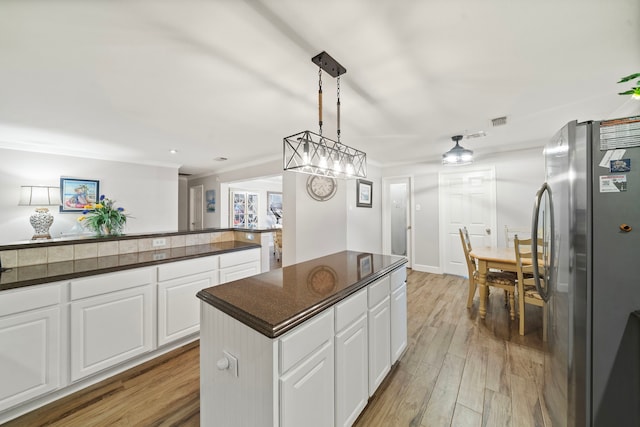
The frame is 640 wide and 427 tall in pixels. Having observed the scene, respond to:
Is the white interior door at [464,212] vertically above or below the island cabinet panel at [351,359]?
above

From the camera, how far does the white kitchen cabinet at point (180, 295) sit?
2088mm

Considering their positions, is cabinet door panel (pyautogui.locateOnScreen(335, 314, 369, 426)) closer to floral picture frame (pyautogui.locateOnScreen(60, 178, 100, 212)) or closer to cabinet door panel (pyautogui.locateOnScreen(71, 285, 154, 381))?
cabinet door panel (pyautogui.locateOnScreen(71, 285, 154, 381))

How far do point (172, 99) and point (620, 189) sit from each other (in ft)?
10.1

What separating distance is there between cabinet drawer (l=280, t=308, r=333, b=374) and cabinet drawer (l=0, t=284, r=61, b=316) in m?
1.75

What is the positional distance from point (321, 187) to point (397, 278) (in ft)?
7.58

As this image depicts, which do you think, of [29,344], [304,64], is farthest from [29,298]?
[304,64]

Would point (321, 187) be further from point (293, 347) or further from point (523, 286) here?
point (293, 347)

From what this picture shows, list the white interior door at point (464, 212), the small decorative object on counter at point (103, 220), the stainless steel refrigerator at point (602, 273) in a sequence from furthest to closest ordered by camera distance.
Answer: the white interior door at point (464, 212) < the small decorative object on counter at point (103, 220) < the stainless steel refrigerator at point (602, 273)

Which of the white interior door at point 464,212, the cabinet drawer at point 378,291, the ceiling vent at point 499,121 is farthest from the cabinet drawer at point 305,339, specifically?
the white interior door at point 464,212

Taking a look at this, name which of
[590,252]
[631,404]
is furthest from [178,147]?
[631,404]

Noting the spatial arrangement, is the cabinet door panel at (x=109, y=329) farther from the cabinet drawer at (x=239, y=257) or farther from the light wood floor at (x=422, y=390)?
the cabinet drawer at (x=239, y=257)

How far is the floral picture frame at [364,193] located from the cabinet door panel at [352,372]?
3.35 metres

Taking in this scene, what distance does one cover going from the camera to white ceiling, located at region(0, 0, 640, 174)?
4.05 ft

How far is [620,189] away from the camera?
104 cm
